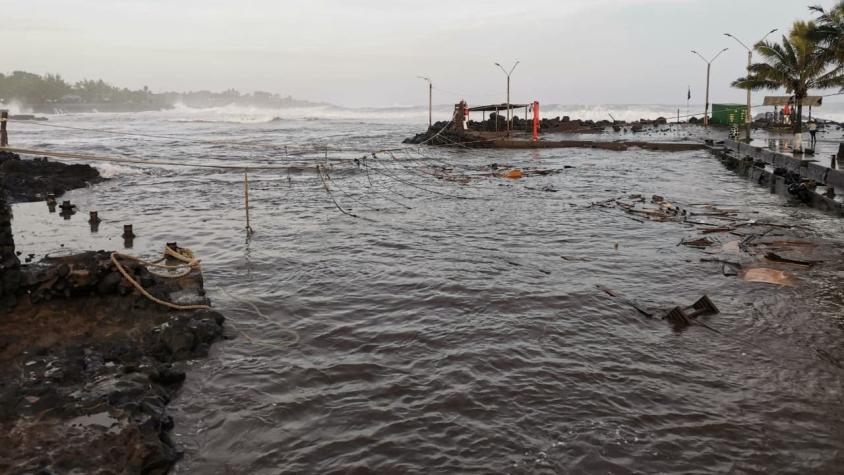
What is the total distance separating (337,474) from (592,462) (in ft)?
6.84

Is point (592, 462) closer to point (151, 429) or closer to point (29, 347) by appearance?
point (151, 429)

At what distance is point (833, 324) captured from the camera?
294 inches

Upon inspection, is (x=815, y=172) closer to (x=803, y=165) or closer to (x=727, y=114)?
(x=803, y=165)

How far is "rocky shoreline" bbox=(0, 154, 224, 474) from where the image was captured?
4.25 meters

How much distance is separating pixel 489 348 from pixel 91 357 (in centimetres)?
434

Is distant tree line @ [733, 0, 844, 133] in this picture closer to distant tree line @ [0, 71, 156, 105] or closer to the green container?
the green container

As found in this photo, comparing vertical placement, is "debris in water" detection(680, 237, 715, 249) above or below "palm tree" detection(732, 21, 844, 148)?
below

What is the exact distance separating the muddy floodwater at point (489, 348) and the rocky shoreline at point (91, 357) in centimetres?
37

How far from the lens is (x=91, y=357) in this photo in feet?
18.9

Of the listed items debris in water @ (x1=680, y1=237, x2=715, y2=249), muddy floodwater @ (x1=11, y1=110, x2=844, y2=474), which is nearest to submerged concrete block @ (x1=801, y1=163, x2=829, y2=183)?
muddy floodwater @ (x1=11, y1=110, x2=844, y2=474)

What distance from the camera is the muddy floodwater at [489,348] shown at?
4.89 m

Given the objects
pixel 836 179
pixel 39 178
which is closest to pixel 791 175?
pixel 836 179

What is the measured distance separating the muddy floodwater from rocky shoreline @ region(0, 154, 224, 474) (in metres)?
0.37

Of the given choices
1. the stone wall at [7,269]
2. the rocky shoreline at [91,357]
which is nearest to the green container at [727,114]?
the rocky shoreline at [91,357]
